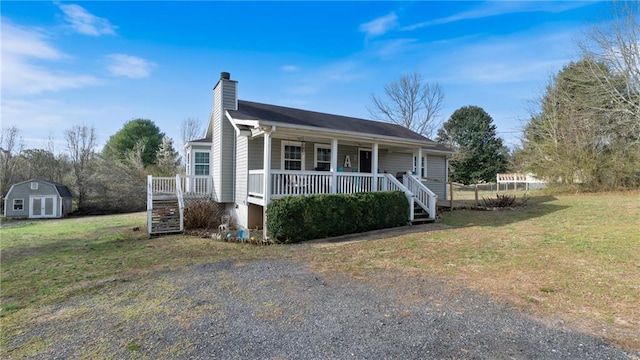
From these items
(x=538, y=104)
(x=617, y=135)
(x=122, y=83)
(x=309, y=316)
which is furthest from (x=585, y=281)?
(x=538, y=104)

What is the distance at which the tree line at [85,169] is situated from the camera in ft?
74.1

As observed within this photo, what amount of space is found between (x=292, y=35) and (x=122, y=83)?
26.7 feet

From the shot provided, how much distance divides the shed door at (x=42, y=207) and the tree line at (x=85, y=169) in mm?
2315

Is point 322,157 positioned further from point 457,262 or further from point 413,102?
point 413,102

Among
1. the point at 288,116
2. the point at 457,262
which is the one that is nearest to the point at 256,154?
the point at 288,116

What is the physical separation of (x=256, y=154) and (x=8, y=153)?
2607 centimetres

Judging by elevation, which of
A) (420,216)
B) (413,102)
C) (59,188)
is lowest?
(420,216)

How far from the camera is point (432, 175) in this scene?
54.9ft

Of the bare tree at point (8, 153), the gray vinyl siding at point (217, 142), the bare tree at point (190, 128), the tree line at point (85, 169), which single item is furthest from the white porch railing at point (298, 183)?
the bare tree at point (190, 128)

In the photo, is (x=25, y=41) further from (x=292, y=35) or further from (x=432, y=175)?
(x=432, y=175)

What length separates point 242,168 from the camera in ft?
35.7

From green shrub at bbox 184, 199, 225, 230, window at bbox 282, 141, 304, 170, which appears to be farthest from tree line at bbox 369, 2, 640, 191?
green shrub at bbox 184, 199, 225, 230

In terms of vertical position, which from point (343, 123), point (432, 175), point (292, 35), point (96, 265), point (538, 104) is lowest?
point (96, 265)

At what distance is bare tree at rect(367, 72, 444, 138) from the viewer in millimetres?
30125
